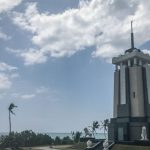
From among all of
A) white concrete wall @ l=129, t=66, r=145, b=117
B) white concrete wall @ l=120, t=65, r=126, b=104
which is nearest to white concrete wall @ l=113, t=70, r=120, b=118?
white concrete wall @ l=120, t=65, r=126, b=104

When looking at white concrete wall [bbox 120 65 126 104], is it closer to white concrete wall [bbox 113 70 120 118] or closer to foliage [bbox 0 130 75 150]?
white concrete wall [bbox 113 70 120 118]

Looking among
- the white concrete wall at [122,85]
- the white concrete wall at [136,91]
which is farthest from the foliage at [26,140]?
the white concrete wall at [136,91]

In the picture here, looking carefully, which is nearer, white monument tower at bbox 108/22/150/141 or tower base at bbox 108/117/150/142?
tower base at bbox 108/117/150/142

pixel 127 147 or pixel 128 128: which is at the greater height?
pixel 128 128

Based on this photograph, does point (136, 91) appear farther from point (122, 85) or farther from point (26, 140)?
point (26, 140)

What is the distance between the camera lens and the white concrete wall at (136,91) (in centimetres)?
6022

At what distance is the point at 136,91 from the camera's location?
6138 centimetres

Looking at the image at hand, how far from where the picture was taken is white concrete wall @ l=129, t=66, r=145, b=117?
198 feet

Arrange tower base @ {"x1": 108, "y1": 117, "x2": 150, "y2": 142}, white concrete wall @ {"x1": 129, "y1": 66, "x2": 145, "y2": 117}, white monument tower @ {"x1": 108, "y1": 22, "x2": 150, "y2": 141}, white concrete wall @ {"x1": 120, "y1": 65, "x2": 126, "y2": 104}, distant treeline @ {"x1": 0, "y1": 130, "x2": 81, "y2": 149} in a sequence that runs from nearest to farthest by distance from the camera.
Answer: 1. tower base @ {"x1": 108, "y1": 117, "x2": 150, "y2": 142}
2. white monument tower @ {"x1": 108, "y1": 22, "x2": 150, "y2": 141}
3. white concrete wall @ {"x1": 129, "y1": 66, "x2": 145, "y2": 117}
4. white concrete wall @ {"x1": 120, "y1": 65, "x2": 126, "y2": 104}
5. distant treeline @ {"x1": 0, "y1": 130, "x2": 81, "y2": 149}

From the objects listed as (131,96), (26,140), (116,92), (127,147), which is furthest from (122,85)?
(26,140)

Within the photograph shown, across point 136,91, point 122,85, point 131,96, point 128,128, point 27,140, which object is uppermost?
point 122,85

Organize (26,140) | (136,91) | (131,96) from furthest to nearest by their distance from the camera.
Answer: (26,140)
(131,96)
(136,91)

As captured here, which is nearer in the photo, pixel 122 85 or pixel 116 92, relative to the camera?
pixel 122 85

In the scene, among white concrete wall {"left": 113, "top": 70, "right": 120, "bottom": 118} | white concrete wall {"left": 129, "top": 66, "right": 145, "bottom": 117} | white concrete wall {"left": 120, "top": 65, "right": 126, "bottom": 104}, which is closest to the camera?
white concrete wall {"left": 129, "top": 66, "right": 145, "bottom": 117}
